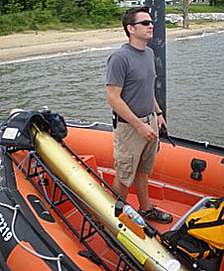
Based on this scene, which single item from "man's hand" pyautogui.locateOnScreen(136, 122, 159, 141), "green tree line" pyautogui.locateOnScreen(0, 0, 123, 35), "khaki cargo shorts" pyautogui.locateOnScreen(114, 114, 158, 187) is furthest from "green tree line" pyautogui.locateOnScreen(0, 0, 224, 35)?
"man's hand" pyautogui.locateOnScreen(136, 122, 159, 141)

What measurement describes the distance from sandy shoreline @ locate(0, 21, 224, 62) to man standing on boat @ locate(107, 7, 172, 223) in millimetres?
13504

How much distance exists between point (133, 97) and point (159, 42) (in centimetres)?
148

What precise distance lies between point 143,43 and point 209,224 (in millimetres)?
1048

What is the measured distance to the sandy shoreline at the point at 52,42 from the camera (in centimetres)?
1683

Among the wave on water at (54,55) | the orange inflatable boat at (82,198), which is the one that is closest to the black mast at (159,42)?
the orange inflatable boat at (82,198)

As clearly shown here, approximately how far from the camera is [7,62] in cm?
1524

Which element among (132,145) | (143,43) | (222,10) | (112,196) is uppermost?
(143,43)

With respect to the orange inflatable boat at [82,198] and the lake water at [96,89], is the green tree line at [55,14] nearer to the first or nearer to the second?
the lake water at [96,89]

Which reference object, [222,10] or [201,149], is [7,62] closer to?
[201,149]

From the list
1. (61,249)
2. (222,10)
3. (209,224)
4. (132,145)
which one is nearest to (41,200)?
(61,249)

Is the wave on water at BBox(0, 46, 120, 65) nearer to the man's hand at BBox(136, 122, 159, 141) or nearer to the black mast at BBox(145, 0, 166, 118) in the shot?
the black mast at BBox(145, 0, 166, 118)

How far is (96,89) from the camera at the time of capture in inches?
443

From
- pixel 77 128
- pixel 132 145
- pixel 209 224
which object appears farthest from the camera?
pixel 77 128

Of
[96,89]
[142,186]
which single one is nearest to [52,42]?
[96,89]
